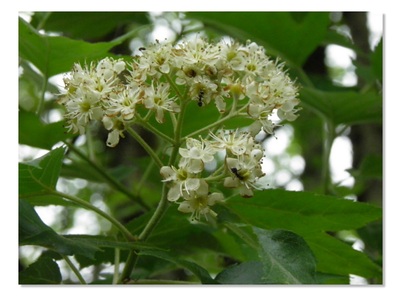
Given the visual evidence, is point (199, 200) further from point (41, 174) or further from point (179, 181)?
point (41, 174)

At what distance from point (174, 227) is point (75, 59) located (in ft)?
1.19

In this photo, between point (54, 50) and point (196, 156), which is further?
point (54, 50)

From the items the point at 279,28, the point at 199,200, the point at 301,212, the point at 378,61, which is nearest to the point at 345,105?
the point at 378,61

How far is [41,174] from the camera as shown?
1.15 m

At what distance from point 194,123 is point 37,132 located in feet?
1.05

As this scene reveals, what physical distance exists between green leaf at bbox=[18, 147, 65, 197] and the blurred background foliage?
0.03 metres

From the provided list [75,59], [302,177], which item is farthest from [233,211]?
[302,177]

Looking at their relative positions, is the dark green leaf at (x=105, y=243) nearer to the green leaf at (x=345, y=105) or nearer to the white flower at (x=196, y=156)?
the white flower at (x=196, y=156)

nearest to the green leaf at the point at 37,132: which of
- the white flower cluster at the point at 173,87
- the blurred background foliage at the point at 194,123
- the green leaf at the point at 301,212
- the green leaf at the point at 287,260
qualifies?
the blurred background foliage at the point at 194,123

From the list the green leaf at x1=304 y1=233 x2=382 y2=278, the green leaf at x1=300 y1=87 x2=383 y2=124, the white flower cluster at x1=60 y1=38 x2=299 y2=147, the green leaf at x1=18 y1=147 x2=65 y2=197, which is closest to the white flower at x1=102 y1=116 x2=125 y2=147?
the white flower cluster at x1=60 y1=38 x2=299 y2=147

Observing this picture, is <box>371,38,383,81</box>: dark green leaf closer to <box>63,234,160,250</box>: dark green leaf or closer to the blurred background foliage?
the blurred background foliage

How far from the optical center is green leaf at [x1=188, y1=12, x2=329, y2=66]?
5.30 feet
